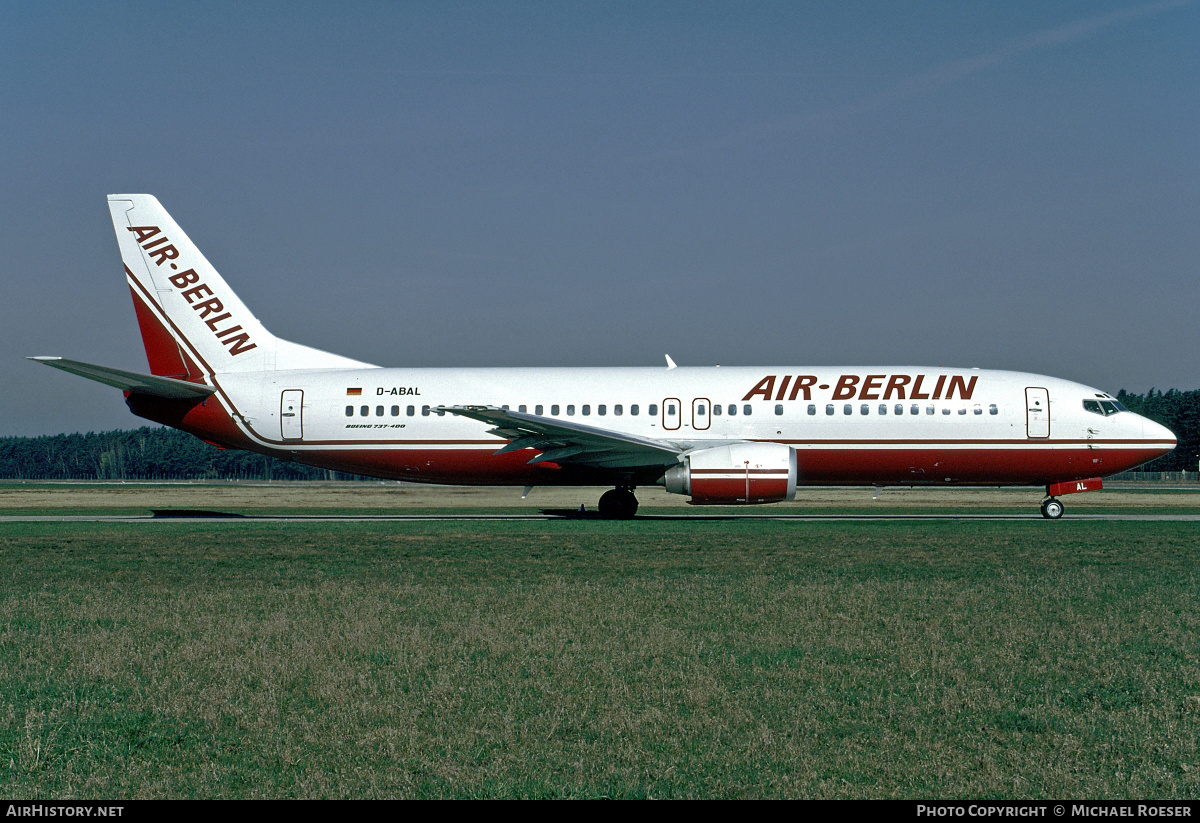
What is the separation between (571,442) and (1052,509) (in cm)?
1386

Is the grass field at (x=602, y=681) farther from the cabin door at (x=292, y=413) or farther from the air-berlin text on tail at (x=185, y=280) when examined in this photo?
the air-berlin text on tail at (x=185, y=280)

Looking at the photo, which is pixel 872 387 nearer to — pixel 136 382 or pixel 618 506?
pixel 618 506

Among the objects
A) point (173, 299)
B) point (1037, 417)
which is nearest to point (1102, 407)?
point (1037, 417)

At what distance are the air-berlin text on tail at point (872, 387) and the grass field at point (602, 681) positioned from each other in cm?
1294

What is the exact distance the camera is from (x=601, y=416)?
98.2 feet

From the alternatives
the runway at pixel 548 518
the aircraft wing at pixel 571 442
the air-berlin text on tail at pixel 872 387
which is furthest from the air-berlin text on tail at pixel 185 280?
the air-berlin text on tail at pixel 872 387

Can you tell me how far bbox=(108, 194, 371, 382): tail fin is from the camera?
3114cm

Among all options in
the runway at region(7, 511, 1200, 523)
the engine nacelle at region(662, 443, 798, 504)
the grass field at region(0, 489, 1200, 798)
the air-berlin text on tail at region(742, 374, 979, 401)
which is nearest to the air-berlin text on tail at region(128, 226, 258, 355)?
the runway at region(7, 511, 1200, 523)

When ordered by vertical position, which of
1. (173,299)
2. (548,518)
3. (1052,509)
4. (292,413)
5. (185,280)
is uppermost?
(185,280)

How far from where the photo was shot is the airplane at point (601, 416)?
95.1 feet

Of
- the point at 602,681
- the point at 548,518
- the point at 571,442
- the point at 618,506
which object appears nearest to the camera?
the point at 602,681

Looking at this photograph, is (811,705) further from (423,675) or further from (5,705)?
(5,705)

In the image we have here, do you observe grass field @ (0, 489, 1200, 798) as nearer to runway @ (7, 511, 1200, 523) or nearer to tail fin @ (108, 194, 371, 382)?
runway @ (7, 511, 1200, 523)
